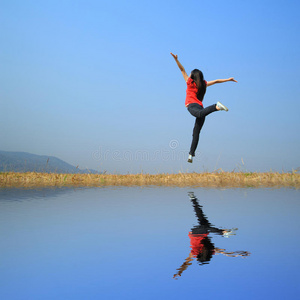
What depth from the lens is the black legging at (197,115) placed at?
26.4ft

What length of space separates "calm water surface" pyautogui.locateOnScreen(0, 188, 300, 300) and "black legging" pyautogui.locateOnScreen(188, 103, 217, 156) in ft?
7.09

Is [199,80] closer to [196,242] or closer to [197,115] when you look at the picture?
[197,115]

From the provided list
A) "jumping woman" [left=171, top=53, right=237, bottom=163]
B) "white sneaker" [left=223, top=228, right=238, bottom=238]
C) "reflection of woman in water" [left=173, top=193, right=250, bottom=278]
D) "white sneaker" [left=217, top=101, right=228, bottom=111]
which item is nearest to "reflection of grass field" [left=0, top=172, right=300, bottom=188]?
"jumping woman" [left=171, top=53, right=237, bottom=163]

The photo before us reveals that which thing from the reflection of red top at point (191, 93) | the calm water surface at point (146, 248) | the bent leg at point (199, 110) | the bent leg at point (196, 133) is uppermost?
the reflection of red top at point (191, 93)

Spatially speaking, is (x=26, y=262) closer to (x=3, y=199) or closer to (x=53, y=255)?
(x=53, y=255)

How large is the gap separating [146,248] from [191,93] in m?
5.81

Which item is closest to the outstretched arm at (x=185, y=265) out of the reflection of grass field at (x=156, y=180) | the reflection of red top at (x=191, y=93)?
the reflection of red top at (x=191, y=93)

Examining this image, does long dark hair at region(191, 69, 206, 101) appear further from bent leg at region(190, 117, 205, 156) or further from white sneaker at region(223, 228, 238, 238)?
white sneaker at region(223, 228, 238, 238)

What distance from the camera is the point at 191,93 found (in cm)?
887

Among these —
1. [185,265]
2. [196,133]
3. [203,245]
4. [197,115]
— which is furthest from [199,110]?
[185,265]

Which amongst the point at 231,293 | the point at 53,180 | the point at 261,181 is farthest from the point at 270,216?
→ the point at 53,180

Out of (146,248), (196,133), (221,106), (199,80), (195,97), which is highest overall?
(199,80)

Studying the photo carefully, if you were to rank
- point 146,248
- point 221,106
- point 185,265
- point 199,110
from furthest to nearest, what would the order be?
1. point 199,110
2. point 221,106
3. point 146,248
4. point 185,265

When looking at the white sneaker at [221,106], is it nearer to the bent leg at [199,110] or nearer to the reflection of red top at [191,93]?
the bent leg at [199,110]
